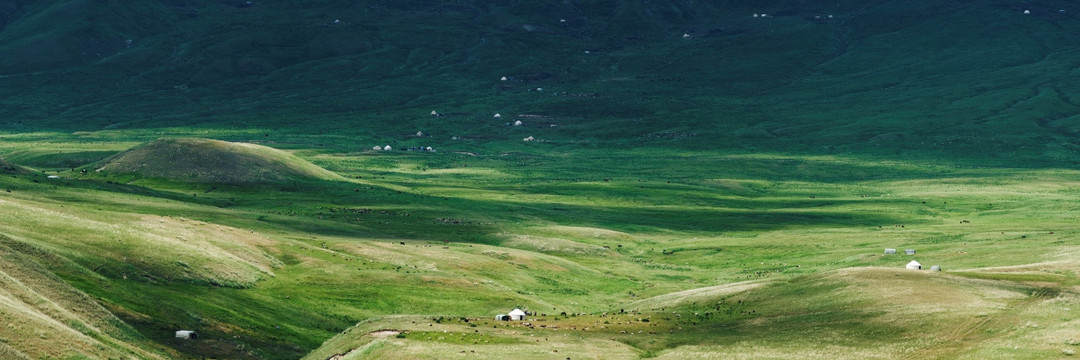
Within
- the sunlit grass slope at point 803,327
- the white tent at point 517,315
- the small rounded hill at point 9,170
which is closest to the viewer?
the sunlit grass slope at point 803,327

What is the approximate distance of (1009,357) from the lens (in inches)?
2295

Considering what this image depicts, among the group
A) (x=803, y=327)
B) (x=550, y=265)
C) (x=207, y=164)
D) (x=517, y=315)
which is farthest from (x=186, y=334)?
(x=207, y=164)

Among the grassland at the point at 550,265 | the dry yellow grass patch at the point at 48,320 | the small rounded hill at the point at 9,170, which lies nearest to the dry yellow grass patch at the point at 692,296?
the grassland at the point at 550,265

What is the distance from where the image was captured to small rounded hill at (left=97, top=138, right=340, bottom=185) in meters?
167

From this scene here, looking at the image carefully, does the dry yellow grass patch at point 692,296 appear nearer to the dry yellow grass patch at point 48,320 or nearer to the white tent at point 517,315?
the white tent at point 517,315

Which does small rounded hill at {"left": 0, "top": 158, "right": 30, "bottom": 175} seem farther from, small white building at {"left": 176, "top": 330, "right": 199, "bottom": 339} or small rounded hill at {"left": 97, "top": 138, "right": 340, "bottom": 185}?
Answer: small white building at {"left": 176, "top": 330, "right": 199, "bottom": 339}

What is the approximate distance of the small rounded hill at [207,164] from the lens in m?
167

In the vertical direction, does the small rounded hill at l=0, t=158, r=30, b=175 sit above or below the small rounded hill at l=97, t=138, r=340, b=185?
above

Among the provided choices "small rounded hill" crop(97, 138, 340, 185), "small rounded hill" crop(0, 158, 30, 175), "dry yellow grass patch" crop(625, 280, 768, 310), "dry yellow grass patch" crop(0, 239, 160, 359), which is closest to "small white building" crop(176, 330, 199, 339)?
"dry yellow grass patch" crop(0, 239, 160, 359)

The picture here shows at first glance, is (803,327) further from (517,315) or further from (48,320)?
(48,320)

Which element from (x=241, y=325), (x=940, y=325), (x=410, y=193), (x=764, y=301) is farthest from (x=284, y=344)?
(x=410, y=193)

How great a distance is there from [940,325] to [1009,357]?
814 centimetres

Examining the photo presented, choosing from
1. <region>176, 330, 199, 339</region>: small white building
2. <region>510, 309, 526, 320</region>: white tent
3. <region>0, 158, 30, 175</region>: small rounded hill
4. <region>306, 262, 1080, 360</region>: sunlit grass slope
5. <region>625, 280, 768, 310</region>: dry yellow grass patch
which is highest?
<region>0, 158, 30, 175</region>: small rounded hill

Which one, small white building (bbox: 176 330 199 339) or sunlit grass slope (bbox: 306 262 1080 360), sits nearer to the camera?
sunlit grass slope (bbox: 306 262 1080 360)
